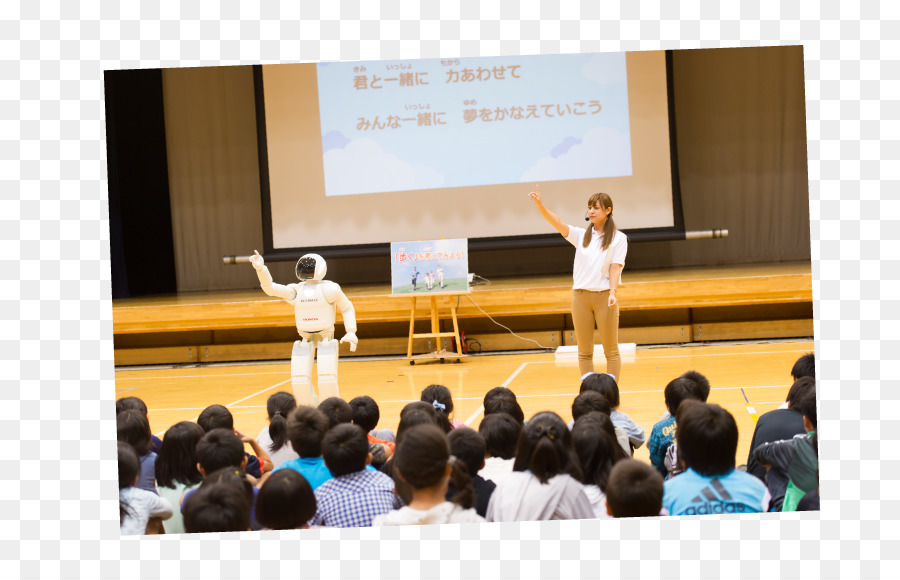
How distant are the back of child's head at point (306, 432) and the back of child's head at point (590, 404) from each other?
3.10 feet

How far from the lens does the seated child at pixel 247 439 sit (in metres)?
3.21

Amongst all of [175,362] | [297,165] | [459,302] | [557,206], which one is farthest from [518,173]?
[175,362]

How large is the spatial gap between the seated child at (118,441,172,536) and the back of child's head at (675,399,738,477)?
1.53 m

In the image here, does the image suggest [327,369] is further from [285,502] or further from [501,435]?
[285,502]

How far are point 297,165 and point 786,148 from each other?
212 inches

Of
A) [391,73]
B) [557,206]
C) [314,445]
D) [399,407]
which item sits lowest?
[399,407]

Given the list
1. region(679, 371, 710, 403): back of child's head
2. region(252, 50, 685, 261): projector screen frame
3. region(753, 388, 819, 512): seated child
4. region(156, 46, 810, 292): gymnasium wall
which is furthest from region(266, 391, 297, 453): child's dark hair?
region(156, 46, 810, 292): gymnasium wall

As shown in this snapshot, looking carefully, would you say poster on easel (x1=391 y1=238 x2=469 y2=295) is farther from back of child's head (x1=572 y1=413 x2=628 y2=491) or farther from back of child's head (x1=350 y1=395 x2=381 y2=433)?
back of child's head (x1=572 y1=413 x2=628 y2=491)

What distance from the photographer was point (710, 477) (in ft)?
7.75

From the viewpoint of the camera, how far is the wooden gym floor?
17.0ft

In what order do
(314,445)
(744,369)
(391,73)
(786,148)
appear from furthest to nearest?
(786,148) → (391,73) → (744,369) → (314,445)

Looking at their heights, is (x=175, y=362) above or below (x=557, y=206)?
below

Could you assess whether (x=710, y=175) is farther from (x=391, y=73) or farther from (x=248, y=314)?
(x=248, y=314)

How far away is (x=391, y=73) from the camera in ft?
28.1
